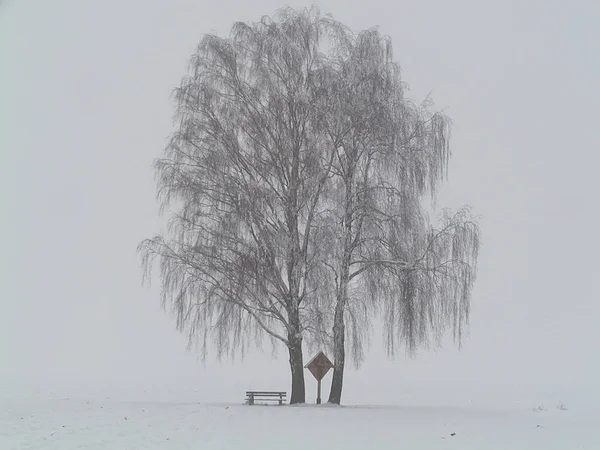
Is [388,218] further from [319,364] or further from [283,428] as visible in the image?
[283,428]

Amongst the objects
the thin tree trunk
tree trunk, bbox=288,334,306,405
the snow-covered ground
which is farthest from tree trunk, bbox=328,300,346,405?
the snow-covered ground

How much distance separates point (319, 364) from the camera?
20.5 metres

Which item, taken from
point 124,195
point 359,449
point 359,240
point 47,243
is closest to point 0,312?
point 47,243

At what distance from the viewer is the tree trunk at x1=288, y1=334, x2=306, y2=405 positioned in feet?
67.2

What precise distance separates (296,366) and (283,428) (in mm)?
4940

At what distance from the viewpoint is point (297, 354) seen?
20.7m

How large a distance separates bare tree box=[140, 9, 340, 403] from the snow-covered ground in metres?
2.75

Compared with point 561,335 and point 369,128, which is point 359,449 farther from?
point 561,335

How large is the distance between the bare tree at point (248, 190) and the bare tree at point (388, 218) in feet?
2.50

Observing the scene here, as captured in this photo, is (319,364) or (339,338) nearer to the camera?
(339,338)

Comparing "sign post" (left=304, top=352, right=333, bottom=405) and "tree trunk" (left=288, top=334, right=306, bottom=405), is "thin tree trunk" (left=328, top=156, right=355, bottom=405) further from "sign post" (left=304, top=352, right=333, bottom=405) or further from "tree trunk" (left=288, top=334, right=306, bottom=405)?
"tree trunk" (left=288, top=334, right=306, bottom=405)

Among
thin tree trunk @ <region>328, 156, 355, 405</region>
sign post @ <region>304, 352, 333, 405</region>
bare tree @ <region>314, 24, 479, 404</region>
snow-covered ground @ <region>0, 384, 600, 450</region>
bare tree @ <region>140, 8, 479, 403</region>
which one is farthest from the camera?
sign post @ <region>304, 352, 333, 405</region>

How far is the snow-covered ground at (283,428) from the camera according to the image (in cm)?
1404

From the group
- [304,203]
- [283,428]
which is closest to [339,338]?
[304,203]
